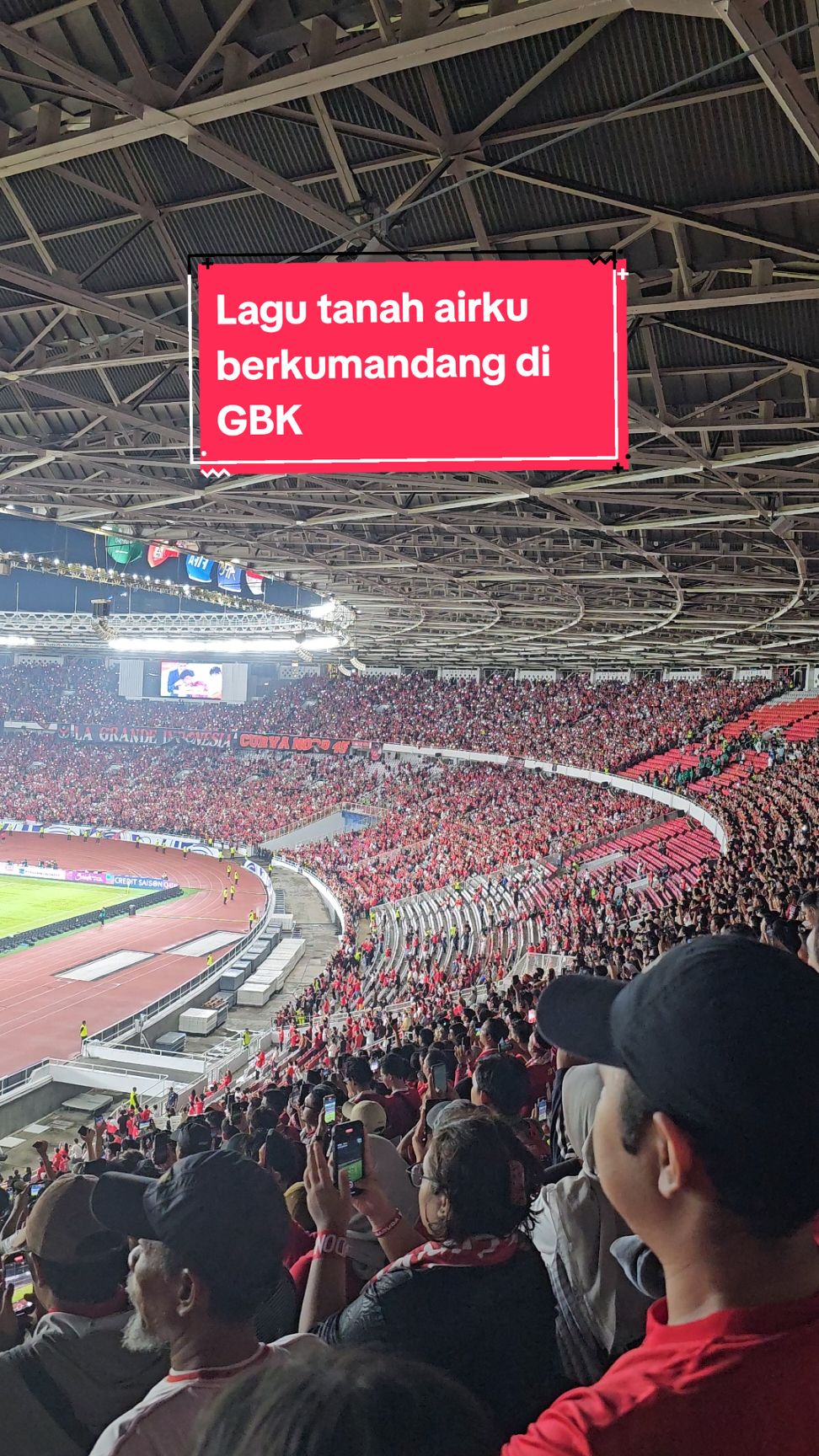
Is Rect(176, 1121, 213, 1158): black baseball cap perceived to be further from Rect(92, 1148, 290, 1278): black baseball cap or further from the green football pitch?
the green football pitch

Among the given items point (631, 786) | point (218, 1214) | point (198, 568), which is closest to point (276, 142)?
point (218, 1214)

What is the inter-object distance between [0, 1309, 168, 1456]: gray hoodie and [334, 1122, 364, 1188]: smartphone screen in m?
0.63

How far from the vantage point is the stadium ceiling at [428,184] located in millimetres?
5914

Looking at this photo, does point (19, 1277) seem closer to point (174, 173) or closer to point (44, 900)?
point (174, 173)

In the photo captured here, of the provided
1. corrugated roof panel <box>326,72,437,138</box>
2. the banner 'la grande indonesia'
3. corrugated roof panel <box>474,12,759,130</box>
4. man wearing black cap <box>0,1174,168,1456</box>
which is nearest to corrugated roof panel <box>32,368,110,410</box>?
corrugated roof panel <box>326,72,437,138</box>

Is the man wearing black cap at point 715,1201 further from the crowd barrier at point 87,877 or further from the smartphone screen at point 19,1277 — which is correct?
the crowd barrier at point 87,877

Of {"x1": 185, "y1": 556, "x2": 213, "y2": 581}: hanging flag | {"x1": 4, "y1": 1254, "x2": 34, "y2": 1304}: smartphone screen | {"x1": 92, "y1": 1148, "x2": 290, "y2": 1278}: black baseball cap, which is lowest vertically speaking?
{"x1": 4, "y1": 1254, "x2": 34, "y2": 1304}: smartphone screen

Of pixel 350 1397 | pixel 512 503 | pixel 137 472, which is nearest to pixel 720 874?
pixel 512 503

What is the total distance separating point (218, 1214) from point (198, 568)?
34.9m

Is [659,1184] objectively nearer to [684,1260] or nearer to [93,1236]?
[684,1260]

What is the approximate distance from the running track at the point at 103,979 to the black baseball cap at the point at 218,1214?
22.0 m

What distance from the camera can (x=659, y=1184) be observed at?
1.33 meters

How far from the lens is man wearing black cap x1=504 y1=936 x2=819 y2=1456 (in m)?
1.14

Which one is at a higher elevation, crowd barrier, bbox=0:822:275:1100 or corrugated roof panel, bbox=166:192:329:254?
corrugated roof panel, bbox=166:192:329:254
